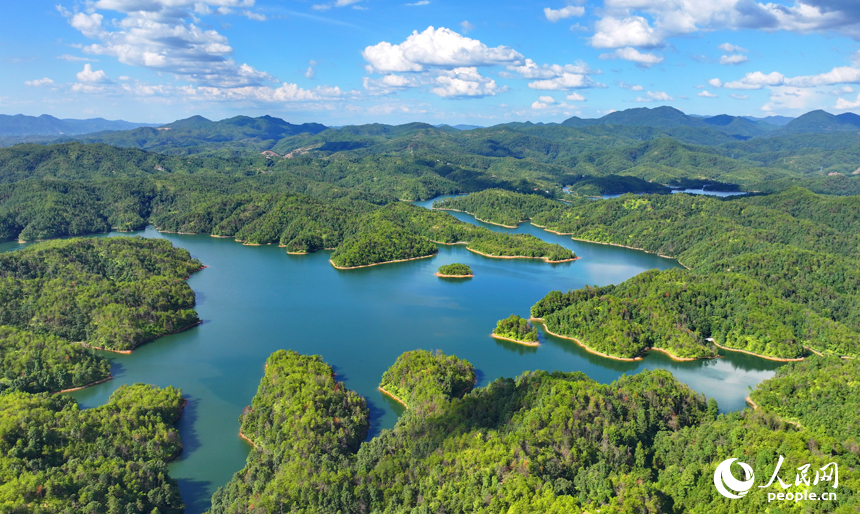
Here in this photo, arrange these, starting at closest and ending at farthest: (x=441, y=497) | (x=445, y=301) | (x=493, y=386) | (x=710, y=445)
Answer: (x=441, y=497) < (x=710, y=445) < (x=493, y=386) < (x=445, y=301)

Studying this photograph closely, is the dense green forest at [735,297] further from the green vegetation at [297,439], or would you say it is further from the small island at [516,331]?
the green vegetation at [297,439]

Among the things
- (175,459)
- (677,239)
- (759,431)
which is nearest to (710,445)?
(759,431)

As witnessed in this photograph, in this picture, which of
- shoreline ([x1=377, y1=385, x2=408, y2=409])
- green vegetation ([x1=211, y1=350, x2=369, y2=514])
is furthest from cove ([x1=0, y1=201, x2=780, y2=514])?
green vegetation ([x1=211, y1=350, x2=369, y2=514])

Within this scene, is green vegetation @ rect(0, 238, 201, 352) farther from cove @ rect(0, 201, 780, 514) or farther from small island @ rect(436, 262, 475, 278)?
small island @ rect(436, 262, 475, 278)

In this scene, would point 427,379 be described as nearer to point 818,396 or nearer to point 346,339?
point 346,339

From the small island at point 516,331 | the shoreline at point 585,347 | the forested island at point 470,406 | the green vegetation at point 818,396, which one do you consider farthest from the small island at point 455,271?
the green vegetation at point 818,396

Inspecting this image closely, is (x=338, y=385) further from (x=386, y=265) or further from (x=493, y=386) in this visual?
(x=386, y=265)

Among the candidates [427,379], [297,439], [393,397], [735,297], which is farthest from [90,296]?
[735,297]
